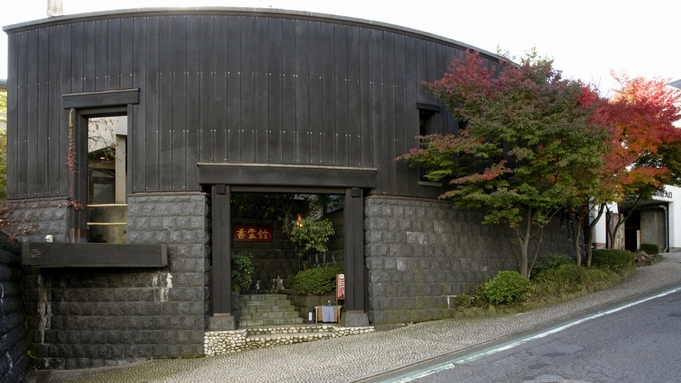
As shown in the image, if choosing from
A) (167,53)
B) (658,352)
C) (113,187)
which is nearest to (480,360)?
(658,352)

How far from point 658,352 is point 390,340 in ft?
18.3

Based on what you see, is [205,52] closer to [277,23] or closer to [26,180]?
[277,23]

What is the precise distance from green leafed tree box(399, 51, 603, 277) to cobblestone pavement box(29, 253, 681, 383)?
9.47 feet

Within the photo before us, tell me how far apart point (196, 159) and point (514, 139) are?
309 inches

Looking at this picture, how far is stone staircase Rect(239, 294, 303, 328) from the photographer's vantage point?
17078 mm

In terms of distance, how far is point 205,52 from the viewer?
52.7ft

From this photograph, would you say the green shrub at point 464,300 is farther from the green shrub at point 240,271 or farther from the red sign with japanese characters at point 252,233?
the red sign with japanese characters at point 252,233

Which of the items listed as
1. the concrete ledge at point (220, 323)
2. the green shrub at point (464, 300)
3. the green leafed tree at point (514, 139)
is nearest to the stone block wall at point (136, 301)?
the concrete ledge at point (220, 323)

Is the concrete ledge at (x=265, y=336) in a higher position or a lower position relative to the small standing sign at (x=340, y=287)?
lower

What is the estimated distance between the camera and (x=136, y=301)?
15.3 metres

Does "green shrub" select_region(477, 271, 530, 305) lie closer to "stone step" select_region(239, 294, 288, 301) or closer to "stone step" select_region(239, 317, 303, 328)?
"stone step" select_region(239, 317, 303, 328)

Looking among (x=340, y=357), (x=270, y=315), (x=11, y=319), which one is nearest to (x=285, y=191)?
(x=270, y=315)

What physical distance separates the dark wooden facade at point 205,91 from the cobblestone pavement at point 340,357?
13.1 ft

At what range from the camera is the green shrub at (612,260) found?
70.4 feet
